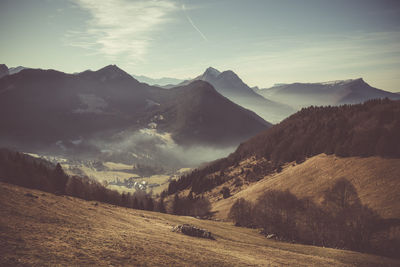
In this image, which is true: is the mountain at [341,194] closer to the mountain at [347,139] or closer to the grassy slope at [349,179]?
the grassy slope at [349,179]

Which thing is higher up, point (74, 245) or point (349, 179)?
point (349, 179)

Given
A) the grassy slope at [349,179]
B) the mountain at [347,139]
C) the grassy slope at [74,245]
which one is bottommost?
the grassy slope at [74,245]

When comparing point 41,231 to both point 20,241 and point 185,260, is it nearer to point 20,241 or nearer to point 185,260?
point 20,241

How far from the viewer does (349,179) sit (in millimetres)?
99562

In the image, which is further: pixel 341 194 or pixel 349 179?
pixel 349 179

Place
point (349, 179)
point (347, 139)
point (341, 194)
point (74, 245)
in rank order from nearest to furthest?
point (74, 245), point (341, 194), point (349, 179), point (347, 139)

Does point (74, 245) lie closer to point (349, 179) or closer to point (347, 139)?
point (349, 179)

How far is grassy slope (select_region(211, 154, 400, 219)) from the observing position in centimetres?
7962

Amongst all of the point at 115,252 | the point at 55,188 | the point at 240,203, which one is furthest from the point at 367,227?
the point at 55,188

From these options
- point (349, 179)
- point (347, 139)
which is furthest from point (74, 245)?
point (347, 139)

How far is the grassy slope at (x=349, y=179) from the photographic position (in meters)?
79.6

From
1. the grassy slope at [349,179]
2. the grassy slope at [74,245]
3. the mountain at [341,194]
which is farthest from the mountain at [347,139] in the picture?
the grassy slope at [74,245]

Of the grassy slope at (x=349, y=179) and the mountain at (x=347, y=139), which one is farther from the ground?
the mountain at (x=347, y=139)

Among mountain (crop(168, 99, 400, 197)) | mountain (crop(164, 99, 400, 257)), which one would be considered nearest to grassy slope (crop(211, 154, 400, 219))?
mountain (crop(164, 99, 400, 257))
